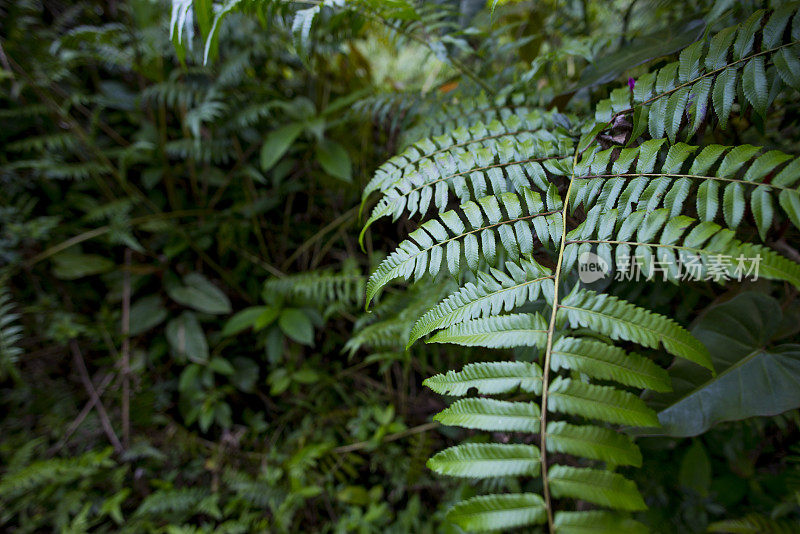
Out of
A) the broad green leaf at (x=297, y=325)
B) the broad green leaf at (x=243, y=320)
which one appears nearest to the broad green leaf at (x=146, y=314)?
the broad green leaf at (x=243, y=320)

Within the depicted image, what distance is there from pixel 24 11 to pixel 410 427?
2.50 meters

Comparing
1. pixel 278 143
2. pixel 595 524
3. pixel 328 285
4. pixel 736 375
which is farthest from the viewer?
pixel 278 143

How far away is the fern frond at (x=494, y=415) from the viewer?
466mm

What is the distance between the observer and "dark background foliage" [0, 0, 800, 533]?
1238 mm

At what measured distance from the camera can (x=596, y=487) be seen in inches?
16.8

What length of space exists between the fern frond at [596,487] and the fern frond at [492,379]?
0.10 metres

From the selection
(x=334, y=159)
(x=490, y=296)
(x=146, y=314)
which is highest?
(x=334, y=159)

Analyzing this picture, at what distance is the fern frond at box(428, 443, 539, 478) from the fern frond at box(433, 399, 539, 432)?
23 mm

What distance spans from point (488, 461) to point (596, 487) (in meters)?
0.12

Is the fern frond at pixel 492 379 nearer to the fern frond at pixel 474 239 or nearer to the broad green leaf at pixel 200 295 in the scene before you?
the fern frond at pixel 474 239

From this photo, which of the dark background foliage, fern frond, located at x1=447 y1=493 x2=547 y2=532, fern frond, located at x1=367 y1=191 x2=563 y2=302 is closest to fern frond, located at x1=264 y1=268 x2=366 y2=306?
the dark background foliage

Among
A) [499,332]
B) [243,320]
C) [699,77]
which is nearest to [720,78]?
[699,77]

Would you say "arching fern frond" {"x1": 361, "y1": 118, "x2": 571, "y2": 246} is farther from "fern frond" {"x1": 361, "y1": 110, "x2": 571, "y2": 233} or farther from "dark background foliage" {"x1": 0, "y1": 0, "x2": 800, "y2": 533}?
"dark background foliage" {"x1": 0, "y1": 0, "x2": 800, "y2": 533}

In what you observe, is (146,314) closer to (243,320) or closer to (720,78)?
(243,320)
